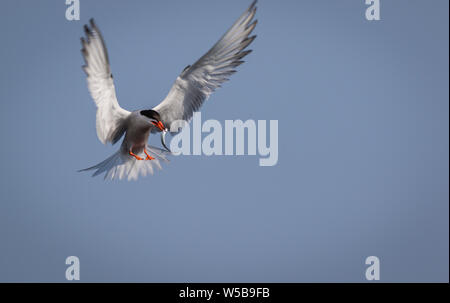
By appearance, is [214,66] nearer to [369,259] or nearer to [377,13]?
[377,13]

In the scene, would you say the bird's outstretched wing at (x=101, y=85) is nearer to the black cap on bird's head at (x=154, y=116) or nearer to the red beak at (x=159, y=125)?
the black cap on bird's head at (x=154, y=116)

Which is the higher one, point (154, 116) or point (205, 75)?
point (205, 75)

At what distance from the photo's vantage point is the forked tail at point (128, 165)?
5.02 metres

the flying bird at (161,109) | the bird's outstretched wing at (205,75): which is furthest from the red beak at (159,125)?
the bird's outstretched wing at (205,75)

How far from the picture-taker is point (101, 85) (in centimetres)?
440

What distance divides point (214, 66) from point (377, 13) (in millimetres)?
1771

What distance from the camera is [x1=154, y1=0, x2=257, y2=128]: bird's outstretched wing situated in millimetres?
4793

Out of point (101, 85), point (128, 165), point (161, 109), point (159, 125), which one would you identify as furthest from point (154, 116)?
point (128, 165)

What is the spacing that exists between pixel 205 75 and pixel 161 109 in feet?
1.63

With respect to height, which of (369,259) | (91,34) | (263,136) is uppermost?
(91,34)

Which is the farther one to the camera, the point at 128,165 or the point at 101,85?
the point at 128,165

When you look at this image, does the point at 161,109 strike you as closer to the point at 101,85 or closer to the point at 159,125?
the point at 159,125

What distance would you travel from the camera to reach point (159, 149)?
16.5 feet

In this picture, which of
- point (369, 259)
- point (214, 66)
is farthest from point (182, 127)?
point (369, 259)
